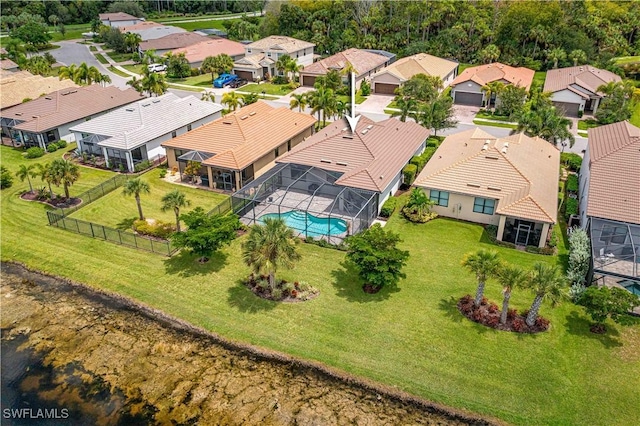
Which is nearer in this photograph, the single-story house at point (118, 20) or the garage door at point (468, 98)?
the garage door at point (468, 98)

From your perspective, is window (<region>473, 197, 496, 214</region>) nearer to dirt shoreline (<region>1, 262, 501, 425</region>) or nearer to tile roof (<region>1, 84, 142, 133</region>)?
dirt shoreline (<region>1, 262, 501, 425</region>)

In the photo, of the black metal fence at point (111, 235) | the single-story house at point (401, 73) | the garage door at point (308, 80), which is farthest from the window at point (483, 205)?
the garage door at point (308, 80)

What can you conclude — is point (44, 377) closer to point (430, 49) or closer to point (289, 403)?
point (289, 403)

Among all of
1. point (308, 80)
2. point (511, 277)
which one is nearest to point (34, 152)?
point (308, 80)

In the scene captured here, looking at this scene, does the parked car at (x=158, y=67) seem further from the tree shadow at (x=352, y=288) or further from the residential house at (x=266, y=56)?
the tree shadow at (x=352, y=288)

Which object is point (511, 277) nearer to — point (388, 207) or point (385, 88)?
point (388, 207)

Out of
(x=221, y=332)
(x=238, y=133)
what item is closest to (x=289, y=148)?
(x=238, y=133)
